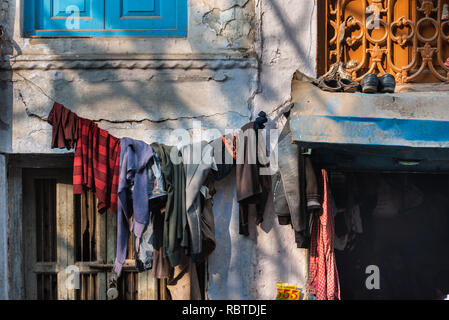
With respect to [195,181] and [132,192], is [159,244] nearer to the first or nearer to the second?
[132,192]

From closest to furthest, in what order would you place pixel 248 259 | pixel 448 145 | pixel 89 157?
pixel 448 145 → pixel 89 157 → pixel 248 259

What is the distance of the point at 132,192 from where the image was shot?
3604 mm

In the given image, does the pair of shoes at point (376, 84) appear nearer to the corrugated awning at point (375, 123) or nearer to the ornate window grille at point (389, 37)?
the corrugated awning at point (375, 123)

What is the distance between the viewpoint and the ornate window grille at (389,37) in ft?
13.3

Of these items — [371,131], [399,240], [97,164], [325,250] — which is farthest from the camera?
[399,240]

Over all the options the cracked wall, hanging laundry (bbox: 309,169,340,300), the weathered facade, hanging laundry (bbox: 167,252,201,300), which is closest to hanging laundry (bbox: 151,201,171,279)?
hanging laundry (bbox: 167,252,201,300)

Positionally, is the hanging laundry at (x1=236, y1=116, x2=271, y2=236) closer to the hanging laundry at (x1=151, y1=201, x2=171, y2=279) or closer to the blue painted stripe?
the blue painted stripe

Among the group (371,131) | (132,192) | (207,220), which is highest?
(371,131)

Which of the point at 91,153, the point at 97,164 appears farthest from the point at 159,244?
the point at 91,153

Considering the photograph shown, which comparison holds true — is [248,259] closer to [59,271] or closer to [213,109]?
[213,109]

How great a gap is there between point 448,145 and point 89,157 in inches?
115

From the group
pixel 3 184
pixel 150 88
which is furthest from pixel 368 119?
pixel 3 184

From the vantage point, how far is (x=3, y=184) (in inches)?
157

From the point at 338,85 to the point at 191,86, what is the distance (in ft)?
4.40
